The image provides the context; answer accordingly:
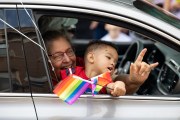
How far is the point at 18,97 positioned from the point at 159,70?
5.64 ft

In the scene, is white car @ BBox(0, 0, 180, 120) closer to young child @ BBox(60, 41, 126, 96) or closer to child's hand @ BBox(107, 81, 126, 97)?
child's hand @ BBox(107, 81, 126, 97)

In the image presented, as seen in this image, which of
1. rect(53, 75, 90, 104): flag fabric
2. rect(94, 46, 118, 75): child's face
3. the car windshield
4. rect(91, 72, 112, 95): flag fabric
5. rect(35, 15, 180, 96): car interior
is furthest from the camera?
rect(35, 15, 180, 96): car interior

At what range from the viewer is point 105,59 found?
341 cm

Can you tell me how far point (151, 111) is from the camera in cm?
315

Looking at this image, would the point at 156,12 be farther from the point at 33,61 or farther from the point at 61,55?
the point at 33,61

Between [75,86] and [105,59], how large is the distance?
15.0 inches

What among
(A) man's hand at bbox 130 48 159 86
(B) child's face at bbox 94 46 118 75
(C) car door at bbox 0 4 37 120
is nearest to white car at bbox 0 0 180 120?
(C) car door at bbox 0 4 37 120

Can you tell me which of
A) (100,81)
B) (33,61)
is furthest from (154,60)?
(33,61)

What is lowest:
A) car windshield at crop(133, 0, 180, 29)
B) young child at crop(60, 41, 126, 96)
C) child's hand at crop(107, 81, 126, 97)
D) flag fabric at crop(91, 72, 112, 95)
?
child's hand at crop(107, 81, 126, 97)

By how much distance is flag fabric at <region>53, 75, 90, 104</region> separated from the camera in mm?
3064

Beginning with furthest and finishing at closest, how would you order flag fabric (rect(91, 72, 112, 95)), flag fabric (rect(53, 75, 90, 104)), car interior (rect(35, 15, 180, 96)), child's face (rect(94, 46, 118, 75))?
car interior (rect(35, 15, 180, 96)), child's face (rect(94, 46, 118, 75)), flag fabric (rect(91, 72, 112, 95)), flag fabric (rect(53, 75, 90, 104))

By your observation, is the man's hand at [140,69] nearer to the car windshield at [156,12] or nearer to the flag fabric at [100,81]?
the flag fabric at [100,81]

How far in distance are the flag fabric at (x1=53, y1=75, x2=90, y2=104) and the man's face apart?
29cm

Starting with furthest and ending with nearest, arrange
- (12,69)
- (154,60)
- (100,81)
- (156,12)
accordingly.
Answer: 1. (154,60)
2. (156,12)
3. (100,81)
4. (12,69)
